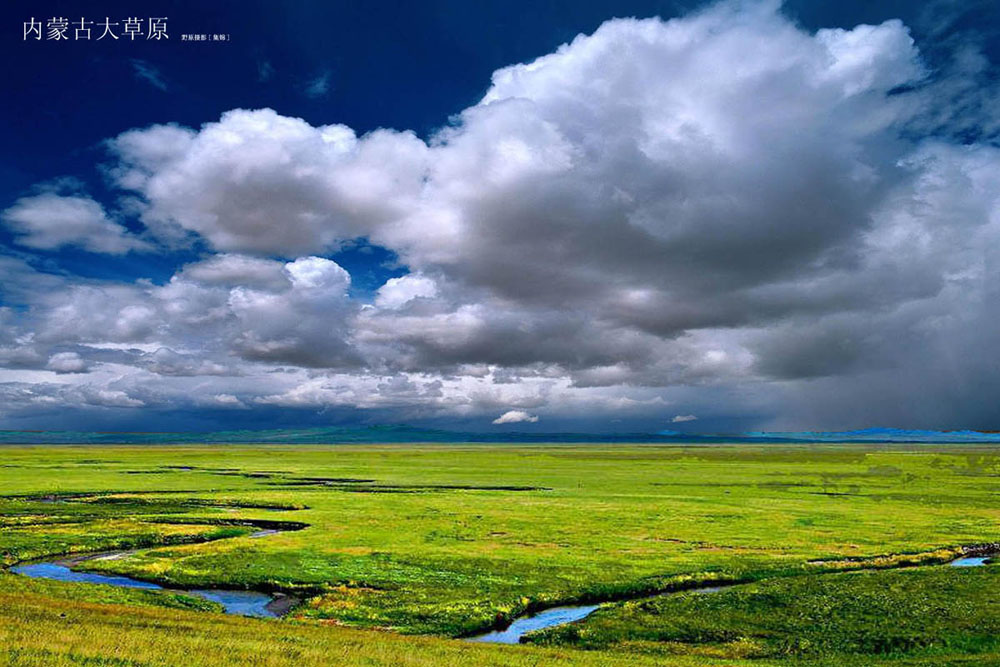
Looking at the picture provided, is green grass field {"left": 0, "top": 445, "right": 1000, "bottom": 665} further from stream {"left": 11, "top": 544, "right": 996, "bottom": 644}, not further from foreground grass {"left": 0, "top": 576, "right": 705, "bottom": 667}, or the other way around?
stream {"left": 11, "top": 544, "right": 996, "bottom": 644}

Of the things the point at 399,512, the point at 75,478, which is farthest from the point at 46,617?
the point at 75,478

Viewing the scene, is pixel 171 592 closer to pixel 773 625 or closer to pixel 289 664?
pixel 289 664

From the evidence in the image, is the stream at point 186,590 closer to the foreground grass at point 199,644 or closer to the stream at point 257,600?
the stream at point 257,600

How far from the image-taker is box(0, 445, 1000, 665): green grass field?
84.7 ft

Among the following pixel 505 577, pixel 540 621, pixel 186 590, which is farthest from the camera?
pixel 505 577

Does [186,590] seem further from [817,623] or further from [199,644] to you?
[817,623]

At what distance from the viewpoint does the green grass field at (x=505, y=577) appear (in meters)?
25.8

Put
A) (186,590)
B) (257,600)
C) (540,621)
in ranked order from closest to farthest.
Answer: (540,621), (257,600), (186,590)

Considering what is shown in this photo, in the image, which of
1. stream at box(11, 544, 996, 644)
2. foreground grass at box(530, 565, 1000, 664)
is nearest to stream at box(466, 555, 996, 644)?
stream at box(11, 544, 996, 644)

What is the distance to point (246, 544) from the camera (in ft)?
180

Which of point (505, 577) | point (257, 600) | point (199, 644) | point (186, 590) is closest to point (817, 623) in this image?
point (505, 577)

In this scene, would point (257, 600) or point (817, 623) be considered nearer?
point (817, 623)

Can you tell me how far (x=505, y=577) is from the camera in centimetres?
4306

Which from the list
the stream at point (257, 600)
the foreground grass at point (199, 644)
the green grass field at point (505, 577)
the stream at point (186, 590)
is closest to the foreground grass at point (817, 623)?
the green grass field at point (505, 577)
